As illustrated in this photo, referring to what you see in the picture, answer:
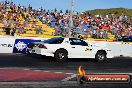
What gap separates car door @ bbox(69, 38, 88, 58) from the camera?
21.3 m

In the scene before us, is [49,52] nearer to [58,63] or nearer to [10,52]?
[58,63]

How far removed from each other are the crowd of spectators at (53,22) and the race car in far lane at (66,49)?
281 inches

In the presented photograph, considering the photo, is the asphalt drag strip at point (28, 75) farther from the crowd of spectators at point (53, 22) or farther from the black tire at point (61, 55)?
the crowd of spectators at point (53, 22)

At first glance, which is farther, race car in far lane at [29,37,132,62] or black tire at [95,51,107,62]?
black tire at [95,51,107,62]

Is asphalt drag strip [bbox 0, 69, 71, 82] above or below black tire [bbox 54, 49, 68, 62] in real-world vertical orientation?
below

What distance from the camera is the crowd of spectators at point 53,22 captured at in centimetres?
3266

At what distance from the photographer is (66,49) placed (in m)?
21.0

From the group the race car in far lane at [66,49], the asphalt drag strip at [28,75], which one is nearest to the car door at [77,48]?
the race car in far lane at [66,49]

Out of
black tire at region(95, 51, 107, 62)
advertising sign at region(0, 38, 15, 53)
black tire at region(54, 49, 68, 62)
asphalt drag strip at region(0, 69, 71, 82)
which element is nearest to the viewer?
asphalt drag strip at region(0, 69, 71, 82)

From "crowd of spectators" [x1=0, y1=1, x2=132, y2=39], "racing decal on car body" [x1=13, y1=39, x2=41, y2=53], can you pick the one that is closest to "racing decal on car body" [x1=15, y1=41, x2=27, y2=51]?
"racing decal on car body" [x1=13, y1=39, x2=41, y2=53]

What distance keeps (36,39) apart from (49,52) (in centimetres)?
603

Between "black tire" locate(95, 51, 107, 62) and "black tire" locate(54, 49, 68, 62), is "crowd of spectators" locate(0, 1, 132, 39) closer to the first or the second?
"black tire" locate(95, 51, 107, 62)

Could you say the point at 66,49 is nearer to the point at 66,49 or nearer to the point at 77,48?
the point at 66,49

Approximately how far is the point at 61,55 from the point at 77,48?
1215 millimetres
